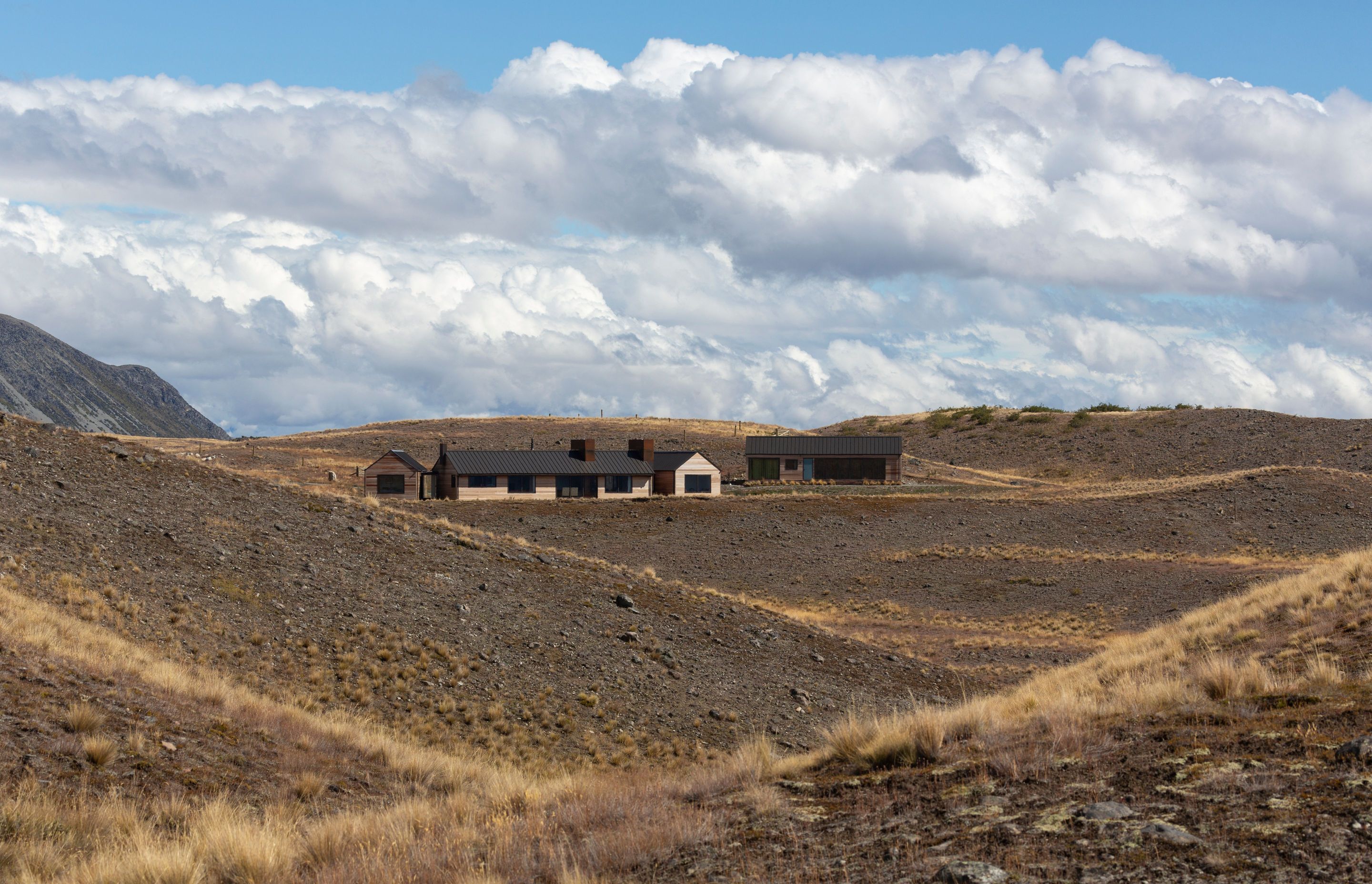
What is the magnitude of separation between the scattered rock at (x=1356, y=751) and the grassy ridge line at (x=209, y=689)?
31.3 ft

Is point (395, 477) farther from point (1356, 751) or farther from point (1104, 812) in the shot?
point (1356, 751)

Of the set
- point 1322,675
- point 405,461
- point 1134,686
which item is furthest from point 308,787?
point 405,461

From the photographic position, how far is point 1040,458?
398ft

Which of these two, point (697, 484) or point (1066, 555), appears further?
point (697, 484)

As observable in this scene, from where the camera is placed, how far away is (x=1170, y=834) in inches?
292

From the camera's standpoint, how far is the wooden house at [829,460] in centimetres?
9212

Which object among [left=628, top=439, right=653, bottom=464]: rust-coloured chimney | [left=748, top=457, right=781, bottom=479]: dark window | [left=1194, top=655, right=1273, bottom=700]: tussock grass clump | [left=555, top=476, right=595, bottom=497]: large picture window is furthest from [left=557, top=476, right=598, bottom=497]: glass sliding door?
[left=1194, top=655, right=1273, bottom=700]: tussock grass clump

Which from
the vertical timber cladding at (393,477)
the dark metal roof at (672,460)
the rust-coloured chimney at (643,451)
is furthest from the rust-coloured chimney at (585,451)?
the vertical timber cladding at (393,477)

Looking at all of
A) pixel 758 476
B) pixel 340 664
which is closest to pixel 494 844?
pixel 340 664

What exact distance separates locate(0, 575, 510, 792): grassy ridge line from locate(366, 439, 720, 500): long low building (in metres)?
57.6

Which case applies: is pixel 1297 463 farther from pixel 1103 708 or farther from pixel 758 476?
pixel 1103 708

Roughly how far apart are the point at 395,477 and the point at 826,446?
1579 inches

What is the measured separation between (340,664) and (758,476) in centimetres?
7487

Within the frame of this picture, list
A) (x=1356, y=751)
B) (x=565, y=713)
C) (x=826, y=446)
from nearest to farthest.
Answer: (x=1356, y=751) → (x=565, y=713) → (x=826, y=446)
